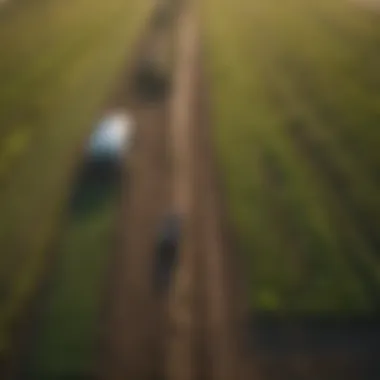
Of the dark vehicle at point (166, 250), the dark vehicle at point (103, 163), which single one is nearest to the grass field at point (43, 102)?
the dark vehicle at point (103, 163)

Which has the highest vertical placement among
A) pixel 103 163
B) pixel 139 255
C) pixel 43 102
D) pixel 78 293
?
pixel 43 102

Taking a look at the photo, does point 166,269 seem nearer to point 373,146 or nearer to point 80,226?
point 80,226

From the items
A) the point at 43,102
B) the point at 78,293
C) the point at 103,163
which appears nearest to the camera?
the point at 78,293

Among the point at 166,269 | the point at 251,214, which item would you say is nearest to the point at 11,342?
the point at 166,269

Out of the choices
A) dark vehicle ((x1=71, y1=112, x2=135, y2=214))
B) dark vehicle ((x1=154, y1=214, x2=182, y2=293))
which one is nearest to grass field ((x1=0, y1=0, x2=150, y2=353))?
dark vehicle ((x1=71, y1=112, x2=135, y2=214))

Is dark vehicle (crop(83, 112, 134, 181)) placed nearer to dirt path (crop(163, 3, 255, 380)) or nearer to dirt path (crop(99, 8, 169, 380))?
dirt path (crop(99, 8, 169, 380))

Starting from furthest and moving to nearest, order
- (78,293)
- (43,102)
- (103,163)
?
1. (43,102)
2. (103,163)
3. (78,293)

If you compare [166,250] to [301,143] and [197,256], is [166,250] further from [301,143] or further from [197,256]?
[301,143]

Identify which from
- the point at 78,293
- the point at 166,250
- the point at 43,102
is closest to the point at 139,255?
the point at 166,250
